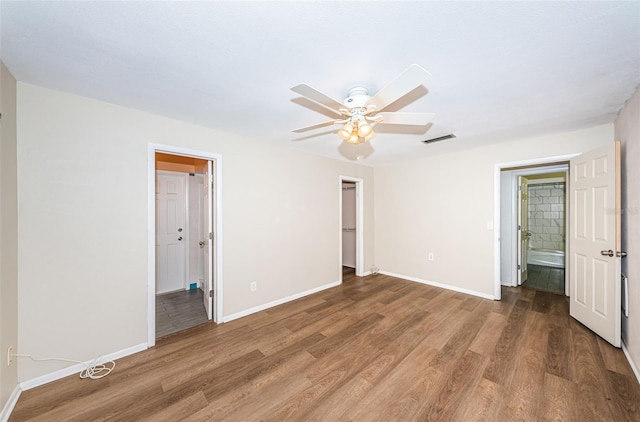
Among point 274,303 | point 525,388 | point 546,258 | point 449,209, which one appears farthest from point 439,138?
point 546,258

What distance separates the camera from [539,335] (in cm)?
255

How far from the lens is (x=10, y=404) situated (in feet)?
5.39

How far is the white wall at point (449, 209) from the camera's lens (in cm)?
329

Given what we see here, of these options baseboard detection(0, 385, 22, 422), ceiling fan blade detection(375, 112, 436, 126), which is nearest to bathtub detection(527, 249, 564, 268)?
ceiling fan blade detection(375, 112, 436, 126)

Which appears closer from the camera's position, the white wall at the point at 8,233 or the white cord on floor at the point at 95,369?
the white wall at the point at 8,233

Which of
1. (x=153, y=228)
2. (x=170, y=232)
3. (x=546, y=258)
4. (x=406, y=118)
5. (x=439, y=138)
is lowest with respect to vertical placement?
(x=546, y=258)

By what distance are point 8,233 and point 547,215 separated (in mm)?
9458

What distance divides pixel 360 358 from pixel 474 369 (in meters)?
0.96

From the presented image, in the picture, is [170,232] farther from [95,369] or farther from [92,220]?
[95,369]

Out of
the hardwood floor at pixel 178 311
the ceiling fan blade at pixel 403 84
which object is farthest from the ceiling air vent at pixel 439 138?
the hardwood floor at pixel 178 311

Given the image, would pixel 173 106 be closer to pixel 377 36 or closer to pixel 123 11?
pixel 123 11

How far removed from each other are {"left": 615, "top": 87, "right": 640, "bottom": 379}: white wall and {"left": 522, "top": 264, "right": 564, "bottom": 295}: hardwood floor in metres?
2.04

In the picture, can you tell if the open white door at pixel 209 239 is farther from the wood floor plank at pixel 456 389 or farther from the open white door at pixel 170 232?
the wood floor plank at pixel 456 389

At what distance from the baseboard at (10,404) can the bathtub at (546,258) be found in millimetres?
8875
